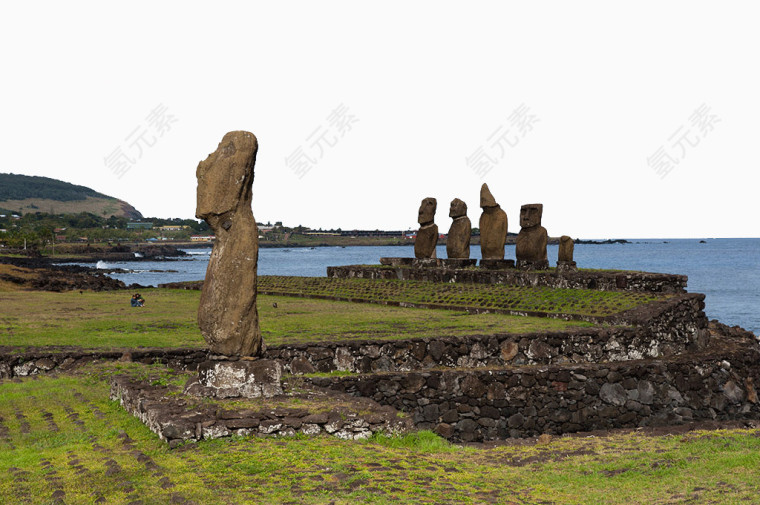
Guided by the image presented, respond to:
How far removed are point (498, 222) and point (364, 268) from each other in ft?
22.4

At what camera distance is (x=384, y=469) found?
7.86 meters

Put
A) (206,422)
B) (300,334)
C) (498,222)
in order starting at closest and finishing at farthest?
1. (206,422)
2. (300,334)
3. (498,222)

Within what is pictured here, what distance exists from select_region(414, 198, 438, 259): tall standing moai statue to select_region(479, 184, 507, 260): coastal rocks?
2701mm

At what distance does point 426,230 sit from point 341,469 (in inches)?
1050

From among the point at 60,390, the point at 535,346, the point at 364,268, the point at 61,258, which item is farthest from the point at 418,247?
the point at 61,258

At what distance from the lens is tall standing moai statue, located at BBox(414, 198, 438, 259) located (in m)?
34.0

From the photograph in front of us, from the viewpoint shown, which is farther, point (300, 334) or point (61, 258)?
point (61, 258)

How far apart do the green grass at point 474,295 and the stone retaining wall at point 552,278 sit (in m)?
0.79

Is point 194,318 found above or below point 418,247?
below

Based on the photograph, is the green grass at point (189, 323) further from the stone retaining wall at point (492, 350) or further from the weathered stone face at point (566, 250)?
the weathered stone face at point (566, 250)

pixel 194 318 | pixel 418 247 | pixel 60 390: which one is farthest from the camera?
pixel 418 247

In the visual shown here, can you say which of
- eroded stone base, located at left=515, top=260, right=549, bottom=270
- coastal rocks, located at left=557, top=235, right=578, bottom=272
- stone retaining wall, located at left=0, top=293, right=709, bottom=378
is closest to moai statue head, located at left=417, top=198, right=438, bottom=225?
eroded stone base, located at left=515, top=260, right=549, bottom=270

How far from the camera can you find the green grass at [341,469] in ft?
23.1

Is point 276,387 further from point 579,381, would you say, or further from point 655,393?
point 655,393
